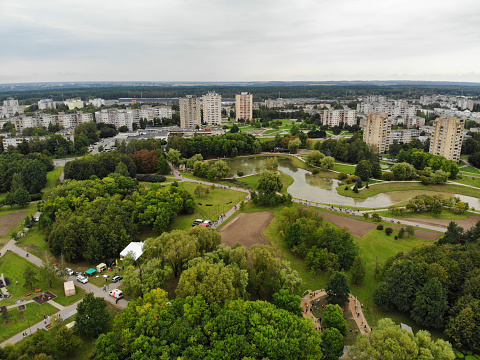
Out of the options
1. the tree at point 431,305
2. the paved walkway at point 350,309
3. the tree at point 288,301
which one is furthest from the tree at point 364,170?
the tree at point 288,301

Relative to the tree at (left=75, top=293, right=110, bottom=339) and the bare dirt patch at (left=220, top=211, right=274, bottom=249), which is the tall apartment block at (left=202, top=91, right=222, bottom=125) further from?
the tree at (left=75, top=293, right=110, bottom=339)

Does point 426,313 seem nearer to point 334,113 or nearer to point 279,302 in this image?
point 279,302

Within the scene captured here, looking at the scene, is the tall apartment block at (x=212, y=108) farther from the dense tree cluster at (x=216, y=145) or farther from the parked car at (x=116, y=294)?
the parked car at (x=116, y=294)

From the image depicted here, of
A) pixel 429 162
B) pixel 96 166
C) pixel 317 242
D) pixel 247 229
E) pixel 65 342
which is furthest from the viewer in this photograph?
pixel 429 162

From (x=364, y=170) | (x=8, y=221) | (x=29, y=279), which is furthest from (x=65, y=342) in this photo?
(x=364, y=170)

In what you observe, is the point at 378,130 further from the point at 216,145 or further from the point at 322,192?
the point at 216,145

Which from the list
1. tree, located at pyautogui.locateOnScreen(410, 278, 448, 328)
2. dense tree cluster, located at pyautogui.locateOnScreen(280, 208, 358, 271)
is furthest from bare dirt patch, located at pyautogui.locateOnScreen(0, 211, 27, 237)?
tree, located at pyautogui.locateOnScreen(410, 278, 448, 328)

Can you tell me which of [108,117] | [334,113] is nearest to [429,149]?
[334,113]
